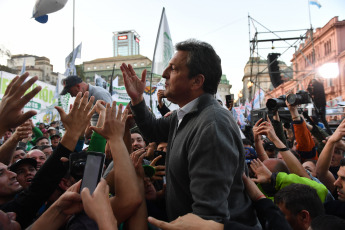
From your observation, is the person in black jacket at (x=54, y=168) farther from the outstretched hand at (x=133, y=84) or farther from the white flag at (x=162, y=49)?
the white flag at (x=162, y=49)

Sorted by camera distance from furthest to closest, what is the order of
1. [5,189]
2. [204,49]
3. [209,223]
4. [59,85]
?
[59,85]
[5,189]
[204,49]
[209,223]

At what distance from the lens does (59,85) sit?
33.6ft

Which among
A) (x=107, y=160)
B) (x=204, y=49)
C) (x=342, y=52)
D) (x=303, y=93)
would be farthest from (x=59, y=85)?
(x=342, y=52)

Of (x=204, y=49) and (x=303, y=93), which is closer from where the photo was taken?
(x=204, y=49)

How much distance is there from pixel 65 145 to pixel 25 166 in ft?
4.91

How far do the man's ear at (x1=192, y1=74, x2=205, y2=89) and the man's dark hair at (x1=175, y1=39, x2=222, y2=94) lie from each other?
18mm

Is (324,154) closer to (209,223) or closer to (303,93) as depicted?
(303,93)

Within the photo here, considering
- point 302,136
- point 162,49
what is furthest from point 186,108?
point 162,49

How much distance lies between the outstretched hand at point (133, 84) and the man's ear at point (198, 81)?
0.55m

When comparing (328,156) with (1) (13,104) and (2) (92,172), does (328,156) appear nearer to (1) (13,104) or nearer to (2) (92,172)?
(2) (92,172)

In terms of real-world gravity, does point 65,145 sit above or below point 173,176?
above

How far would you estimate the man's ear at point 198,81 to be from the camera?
1.82m

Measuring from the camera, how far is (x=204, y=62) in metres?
1.83

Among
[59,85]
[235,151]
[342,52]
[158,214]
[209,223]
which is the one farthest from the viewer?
[342,52]
